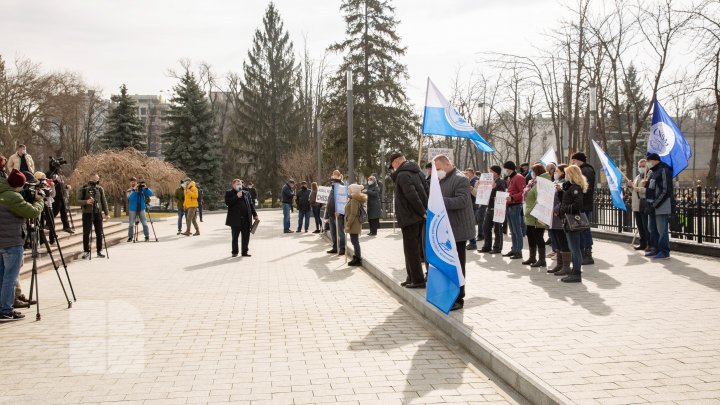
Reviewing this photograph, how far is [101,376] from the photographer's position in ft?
16.9

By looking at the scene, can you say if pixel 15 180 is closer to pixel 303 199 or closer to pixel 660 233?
pixel 660 233

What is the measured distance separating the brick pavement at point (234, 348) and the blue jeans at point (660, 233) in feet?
18.7

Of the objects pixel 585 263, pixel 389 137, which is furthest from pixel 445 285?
pixel 389 137

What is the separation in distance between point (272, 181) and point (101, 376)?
54284 mm

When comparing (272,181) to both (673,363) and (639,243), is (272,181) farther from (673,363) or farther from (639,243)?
(673,363)

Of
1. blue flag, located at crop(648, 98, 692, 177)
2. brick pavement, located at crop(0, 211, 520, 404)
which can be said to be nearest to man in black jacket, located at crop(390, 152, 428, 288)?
brick pavement, located at crop(0, 211, 520, 404)

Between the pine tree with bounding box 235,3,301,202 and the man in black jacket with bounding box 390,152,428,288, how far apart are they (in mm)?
50454

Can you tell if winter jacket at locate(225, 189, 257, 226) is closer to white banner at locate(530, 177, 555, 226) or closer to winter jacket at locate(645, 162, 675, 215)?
white banner at locate(530, 177, 555, 226)

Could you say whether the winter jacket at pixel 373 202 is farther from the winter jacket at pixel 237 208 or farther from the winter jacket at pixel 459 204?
the winter jacket at pixel 459 204

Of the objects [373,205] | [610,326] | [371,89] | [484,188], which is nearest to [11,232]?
[610,326]

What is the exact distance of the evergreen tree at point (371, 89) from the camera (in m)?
37.9

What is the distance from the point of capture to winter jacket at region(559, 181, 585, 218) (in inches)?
361

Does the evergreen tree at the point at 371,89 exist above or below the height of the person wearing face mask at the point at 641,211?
above

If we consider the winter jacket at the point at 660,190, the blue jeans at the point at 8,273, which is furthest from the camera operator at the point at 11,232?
the winter jacket at the point at 660,190
